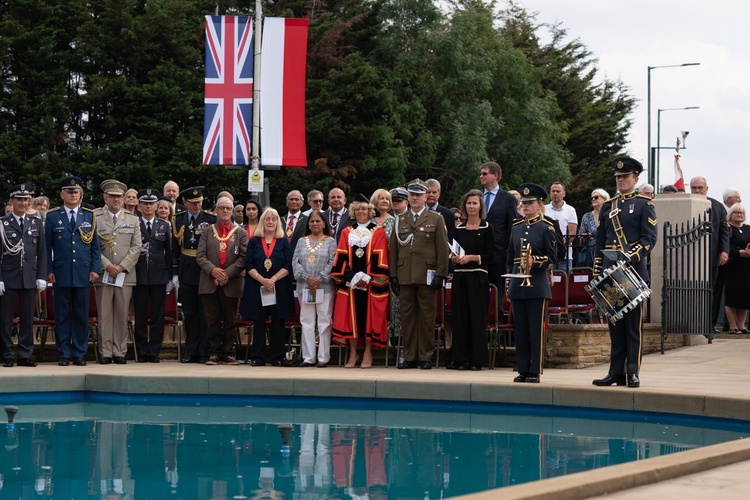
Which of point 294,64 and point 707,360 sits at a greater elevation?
point 294,64

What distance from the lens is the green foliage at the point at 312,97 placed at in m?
36.7

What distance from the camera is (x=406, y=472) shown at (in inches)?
324

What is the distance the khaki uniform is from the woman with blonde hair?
4.69ft

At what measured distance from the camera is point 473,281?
13.9 m

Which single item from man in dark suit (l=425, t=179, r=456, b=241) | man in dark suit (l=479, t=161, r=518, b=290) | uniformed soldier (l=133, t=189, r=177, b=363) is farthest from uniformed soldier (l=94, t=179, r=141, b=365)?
man in dark suit (l=479, t=161, r=518, b=290)

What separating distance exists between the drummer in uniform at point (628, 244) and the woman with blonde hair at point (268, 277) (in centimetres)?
445

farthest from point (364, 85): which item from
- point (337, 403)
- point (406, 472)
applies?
point (406, 472)

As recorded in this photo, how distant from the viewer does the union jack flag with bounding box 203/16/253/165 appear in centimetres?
2120

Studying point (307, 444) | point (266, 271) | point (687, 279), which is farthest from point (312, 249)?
point (307, 444)

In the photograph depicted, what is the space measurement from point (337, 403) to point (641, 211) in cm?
348

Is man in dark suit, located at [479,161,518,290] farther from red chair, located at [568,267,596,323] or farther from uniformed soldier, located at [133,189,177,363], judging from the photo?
uniformed soldier, located at [133,189,177,363]

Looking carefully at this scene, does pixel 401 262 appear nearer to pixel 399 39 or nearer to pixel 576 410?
pixel 576 410

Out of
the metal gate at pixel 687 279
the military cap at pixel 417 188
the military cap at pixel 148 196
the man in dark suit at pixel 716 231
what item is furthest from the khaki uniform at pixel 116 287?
the man in dark suit at pixel 716 231

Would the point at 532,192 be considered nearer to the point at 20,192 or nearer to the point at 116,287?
the point at 116,287
